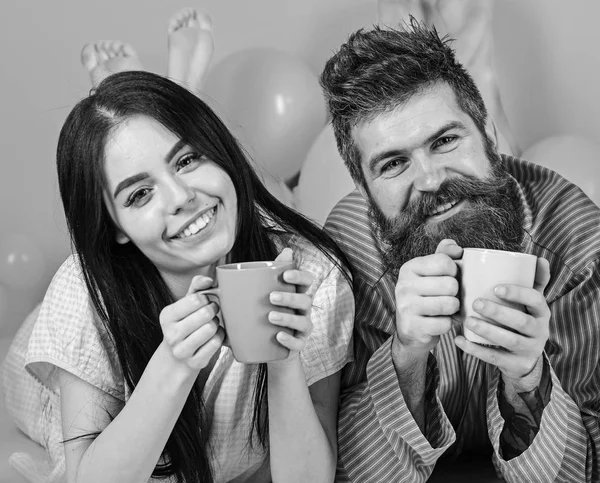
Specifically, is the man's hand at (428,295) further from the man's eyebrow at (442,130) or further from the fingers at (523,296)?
the man's eyebrow at (442,130)

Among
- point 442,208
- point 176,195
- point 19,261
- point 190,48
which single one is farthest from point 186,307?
point 19,261

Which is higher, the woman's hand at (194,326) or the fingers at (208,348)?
the woman's hand at (194,326)

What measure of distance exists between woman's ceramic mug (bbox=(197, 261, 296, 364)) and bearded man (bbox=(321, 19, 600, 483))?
0.20 m

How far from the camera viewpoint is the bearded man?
116cm

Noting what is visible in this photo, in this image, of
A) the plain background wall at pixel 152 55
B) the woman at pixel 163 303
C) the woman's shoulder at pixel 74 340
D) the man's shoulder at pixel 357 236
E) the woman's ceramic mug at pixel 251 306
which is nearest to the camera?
the woman's ceramic mug at pixel 251 306

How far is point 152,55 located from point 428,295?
5.77 feet

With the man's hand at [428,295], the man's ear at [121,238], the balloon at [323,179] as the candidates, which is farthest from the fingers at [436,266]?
the balloon at [323,179]

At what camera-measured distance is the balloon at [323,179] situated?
1.91 metres

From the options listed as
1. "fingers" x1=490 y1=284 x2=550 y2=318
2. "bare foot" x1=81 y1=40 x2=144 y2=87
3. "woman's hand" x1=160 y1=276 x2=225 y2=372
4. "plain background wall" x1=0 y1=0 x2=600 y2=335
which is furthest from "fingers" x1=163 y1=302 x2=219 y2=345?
"plain background wall" x1=0 y1=0 x2=600 y2=335

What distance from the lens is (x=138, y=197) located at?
118 centimetres

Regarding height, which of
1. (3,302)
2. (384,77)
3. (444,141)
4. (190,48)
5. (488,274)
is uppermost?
(190,48)

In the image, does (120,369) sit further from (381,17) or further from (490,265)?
(381,17)

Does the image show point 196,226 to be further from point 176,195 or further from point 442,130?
point 442,130

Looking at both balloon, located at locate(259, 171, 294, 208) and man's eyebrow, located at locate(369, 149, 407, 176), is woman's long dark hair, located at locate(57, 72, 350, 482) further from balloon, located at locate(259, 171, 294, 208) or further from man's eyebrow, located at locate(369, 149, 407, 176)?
balloon, located at locate(259, 171, 294, 208)
